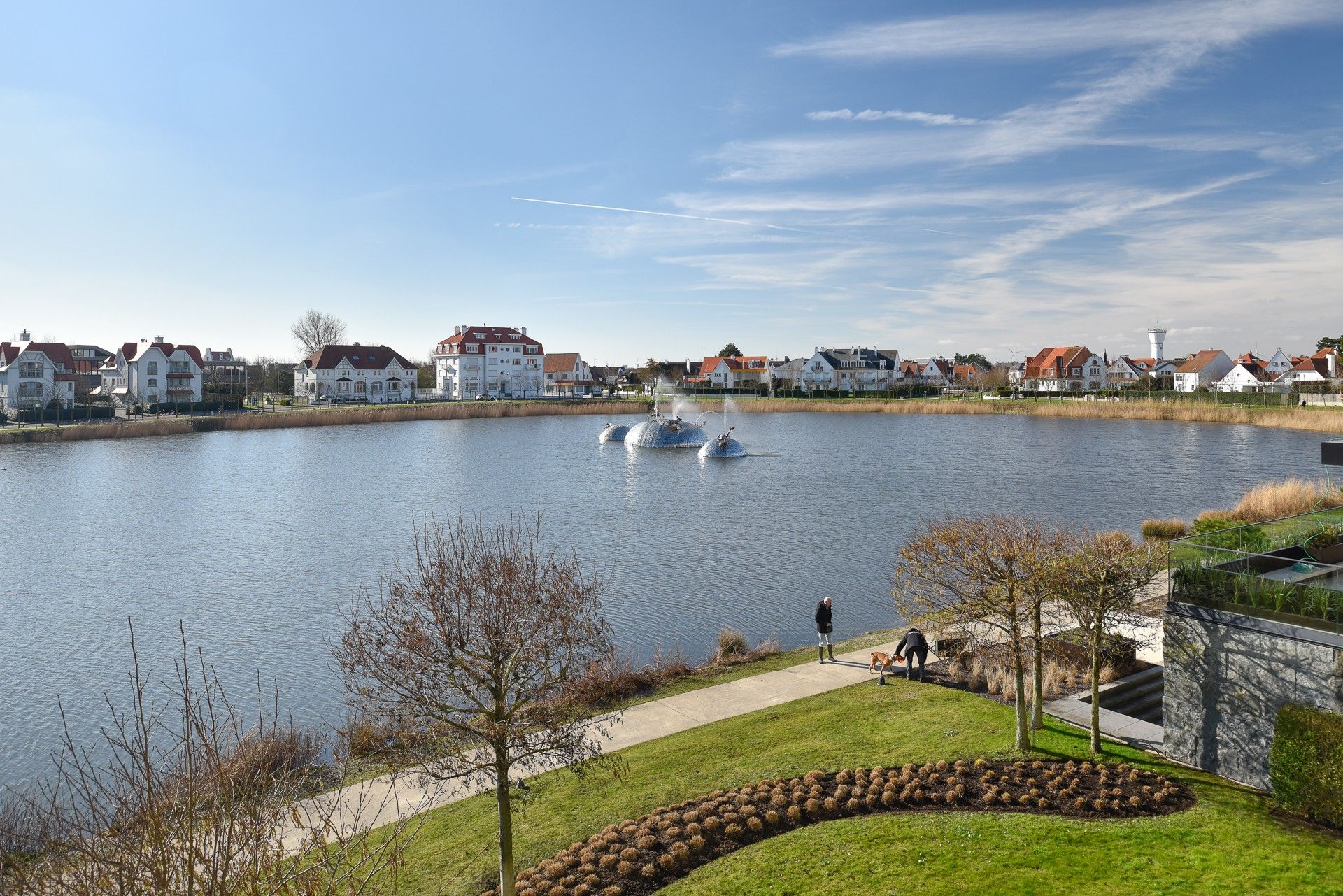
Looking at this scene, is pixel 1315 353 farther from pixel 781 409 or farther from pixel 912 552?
pixel 912 552

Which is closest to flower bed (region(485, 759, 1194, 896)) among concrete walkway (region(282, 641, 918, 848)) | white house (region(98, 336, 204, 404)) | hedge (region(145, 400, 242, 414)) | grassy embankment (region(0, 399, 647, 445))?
concrete walkway (region(282, 641, 918, 848))

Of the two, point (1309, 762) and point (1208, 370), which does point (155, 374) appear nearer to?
point (1309, 762)

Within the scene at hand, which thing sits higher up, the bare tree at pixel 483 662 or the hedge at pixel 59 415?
the hedge at pixel 59 415

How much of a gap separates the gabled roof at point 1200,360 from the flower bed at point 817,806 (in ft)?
479

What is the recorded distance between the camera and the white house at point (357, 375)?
431 ft

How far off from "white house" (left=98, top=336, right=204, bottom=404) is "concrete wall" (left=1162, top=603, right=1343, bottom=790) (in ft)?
388

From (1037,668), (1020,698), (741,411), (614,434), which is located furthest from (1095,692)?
(741,411)

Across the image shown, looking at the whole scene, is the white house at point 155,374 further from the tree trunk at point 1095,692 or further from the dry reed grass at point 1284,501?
the tree trunk at point 1095,692

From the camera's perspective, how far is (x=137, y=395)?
10581 cm

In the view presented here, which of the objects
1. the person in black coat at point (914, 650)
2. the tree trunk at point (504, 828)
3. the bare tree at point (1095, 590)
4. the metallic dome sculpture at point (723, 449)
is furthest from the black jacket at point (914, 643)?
the metallic dome sculpture at point (723, 449)

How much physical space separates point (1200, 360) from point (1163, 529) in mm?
123487

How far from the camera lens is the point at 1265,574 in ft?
46.4

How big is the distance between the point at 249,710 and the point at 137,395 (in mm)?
104668

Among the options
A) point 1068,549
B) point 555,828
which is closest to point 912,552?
point 1068,549
